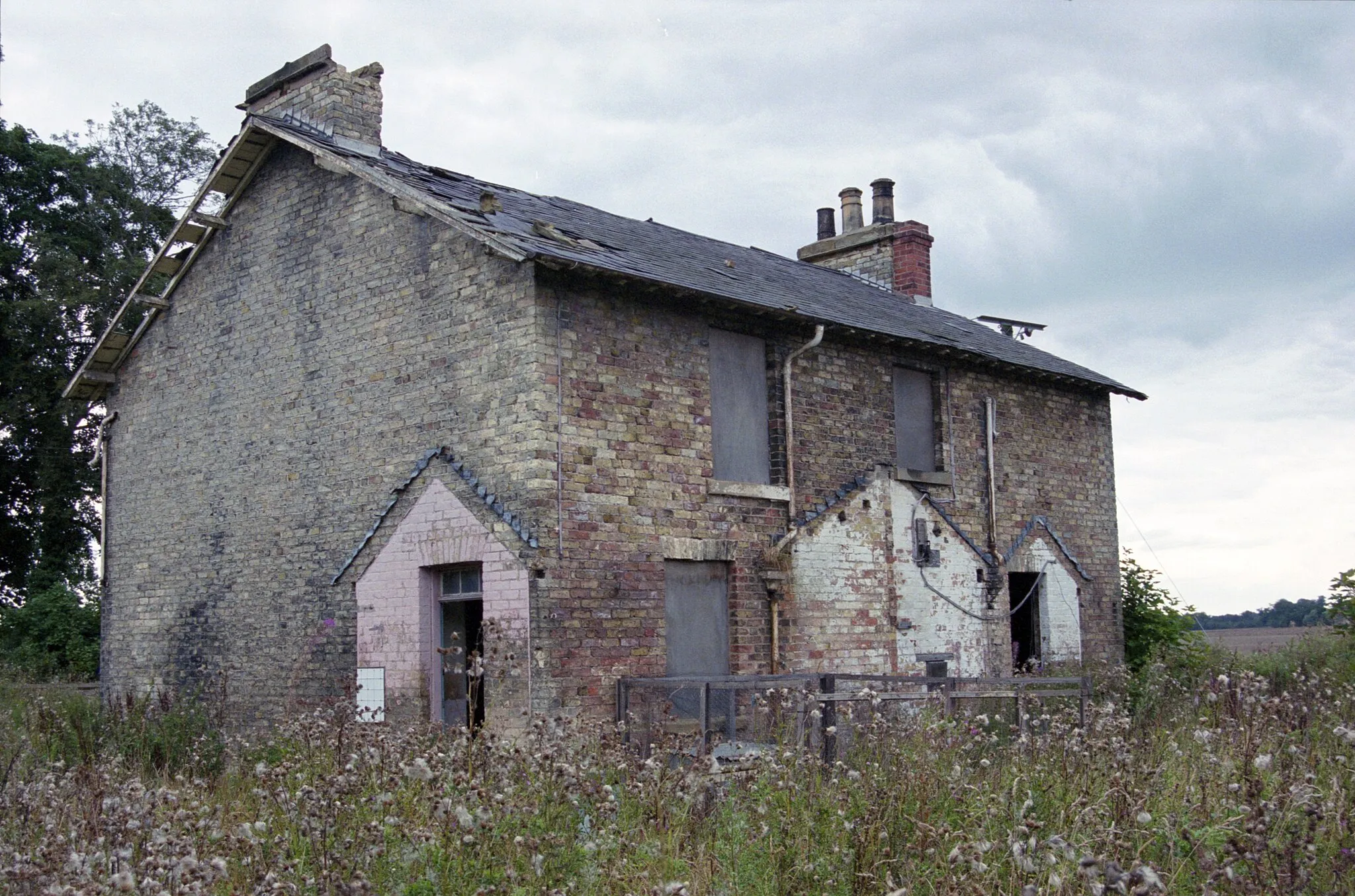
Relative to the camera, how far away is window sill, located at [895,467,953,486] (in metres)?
15.5

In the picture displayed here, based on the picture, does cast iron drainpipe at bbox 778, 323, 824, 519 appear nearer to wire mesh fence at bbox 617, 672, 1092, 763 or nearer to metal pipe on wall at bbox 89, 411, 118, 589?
wire mesh fence at bbox 617, 672, 1092, 763

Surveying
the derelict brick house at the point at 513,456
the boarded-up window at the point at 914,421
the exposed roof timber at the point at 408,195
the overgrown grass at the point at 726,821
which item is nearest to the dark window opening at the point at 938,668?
the derelict brick house at the point at 513,456

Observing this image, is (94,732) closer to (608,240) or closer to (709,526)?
(709,526)

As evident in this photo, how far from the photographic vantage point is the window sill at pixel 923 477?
15.5m

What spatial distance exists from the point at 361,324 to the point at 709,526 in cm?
430

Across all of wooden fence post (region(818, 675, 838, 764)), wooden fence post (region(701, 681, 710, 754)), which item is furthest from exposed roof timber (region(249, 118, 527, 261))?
wooden fence post (region(818, 675, 838, 764))

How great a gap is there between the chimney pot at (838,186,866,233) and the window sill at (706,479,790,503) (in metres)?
9.76

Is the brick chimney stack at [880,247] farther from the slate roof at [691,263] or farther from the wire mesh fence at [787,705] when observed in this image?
the wire mesh fence at [787,705]

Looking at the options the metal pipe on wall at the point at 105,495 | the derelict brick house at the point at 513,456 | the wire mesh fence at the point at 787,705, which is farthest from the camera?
the metal pipe on wall at the point at 105,495

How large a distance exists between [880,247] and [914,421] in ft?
21.9

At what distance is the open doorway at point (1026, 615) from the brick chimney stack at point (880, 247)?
18.3 ft

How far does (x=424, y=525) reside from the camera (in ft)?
42.0

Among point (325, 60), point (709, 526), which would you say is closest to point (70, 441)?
point (325, 60)

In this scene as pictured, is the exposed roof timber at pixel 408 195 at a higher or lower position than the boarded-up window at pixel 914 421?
higher
